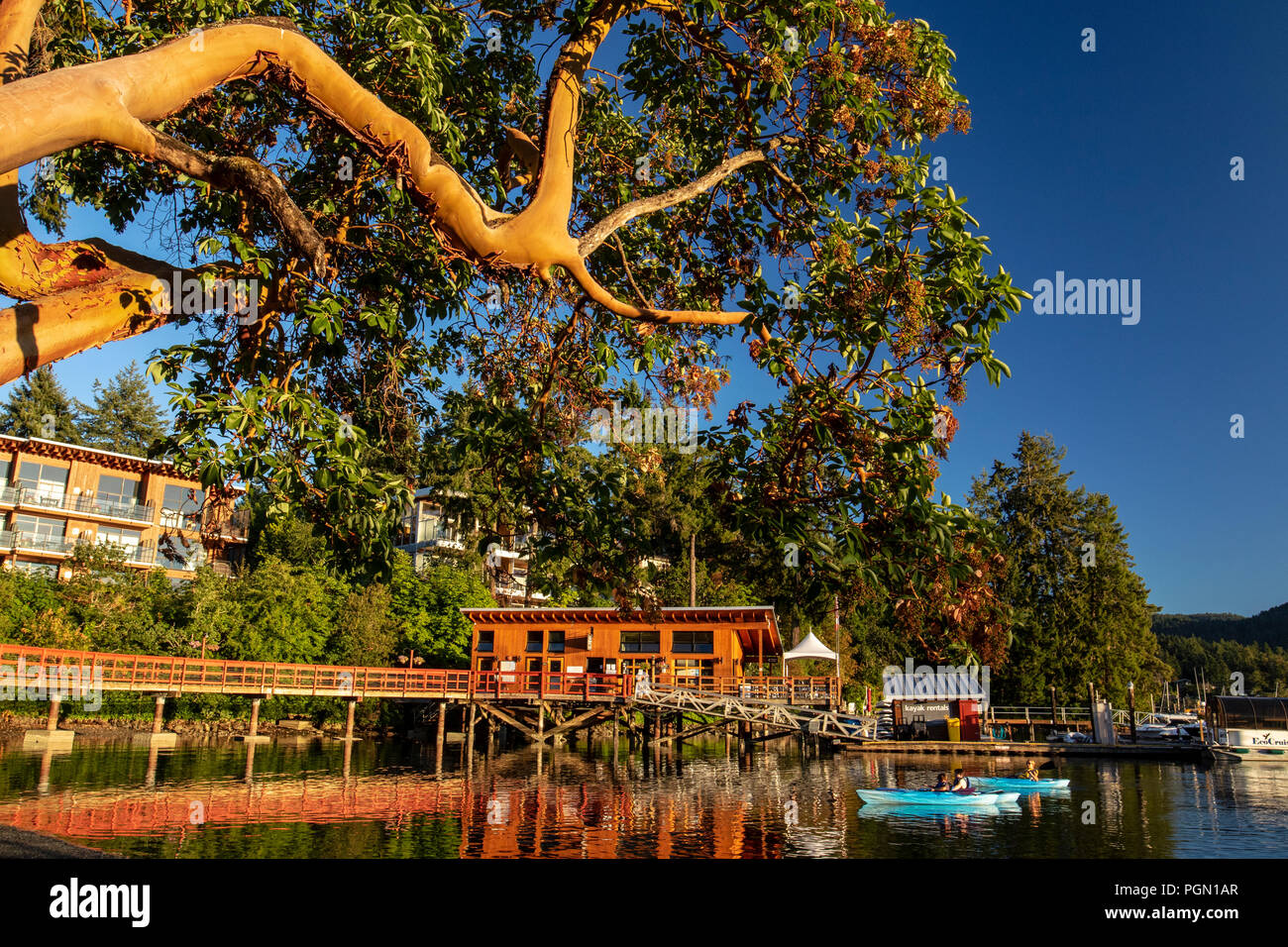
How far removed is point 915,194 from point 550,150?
2.69m

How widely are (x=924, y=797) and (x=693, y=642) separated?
19.4 meters

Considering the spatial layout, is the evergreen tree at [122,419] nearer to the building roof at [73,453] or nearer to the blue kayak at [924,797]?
the building roof at [73,453]

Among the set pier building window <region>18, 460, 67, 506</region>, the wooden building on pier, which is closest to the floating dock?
the wooden building on pier

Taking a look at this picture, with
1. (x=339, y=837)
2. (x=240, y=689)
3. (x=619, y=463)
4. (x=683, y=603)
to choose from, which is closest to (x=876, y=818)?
(x=339, y=837)

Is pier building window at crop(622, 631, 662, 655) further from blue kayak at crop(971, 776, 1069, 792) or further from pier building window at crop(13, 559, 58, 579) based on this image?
pier building window at crop(13, 559, 58, 579)

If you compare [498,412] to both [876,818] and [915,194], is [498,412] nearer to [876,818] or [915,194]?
[915,194]

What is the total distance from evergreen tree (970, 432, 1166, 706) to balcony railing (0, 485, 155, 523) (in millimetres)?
47542

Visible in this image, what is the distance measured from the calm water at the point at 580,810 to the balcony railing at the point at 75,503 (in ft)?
46.3

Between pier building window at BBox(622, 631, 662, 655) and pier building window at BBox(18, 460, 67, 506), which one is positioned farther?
pier building window at BBox(18, 460, 67, 506)

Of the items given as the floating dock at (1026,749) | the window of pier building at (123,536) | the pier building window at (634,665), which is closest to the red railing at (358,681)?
the pier building window at (634,665)

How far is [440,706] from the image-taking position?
1254 inches

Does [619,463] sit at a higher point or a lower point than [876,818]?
higher

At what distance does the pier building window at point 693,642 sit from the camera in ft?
128

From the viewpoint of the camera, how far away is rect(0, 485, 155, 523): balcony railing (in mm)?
41375
